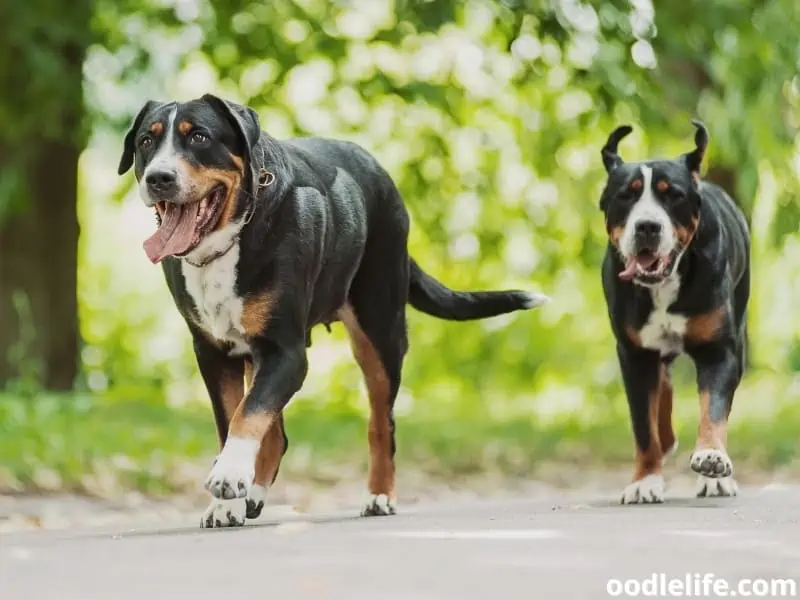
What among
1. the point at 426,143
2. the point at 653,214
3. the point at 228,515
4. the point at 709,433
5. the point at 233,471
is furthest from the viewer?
the point at 426,143

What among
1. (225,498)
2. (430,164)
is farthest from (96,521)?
(430,164)

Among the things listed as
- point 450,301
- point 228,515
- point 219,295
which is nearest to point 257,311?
point 219,295

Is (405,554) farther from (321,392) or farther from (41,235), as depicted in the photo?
(321,392)

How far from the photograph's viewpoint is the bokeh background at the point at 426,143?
35.5 ft

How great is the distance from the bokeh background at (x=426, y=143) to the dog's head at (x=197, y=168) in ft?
10.8

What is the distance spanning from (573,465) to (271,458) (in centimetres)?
497

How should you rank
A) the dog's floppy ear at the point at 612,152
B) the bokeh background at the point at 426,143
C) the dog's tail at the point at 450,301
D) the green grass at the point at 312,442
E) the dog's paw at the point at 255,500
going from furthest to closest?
1. the bokeh background at the point at 426,143
2. the green grass at the point at 312,442
3. the dog's tail at the point at 450,301
4. the dog's floppy ear at the point at 612,152
5. the dog's paw at the point at 255,500

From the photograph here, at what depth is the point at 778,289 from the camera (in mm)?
19250

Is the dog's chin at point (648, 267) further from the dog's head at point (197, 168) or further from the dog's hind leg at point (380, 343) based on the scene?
the dog's head at point (197, 168)

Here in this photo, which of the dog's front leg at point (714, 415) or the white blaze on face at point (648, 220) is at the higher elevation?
the white blaze on face at point (648, 220)

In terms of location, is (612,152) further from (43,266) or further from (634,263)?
(43,266)

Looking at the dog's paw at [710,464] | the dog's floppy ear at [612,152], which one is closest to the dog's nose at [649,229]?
the dog's floppy ear at [612,152]

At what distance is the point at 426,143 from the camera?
1372cm

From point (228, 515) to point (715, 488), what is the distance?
7.66 feet
